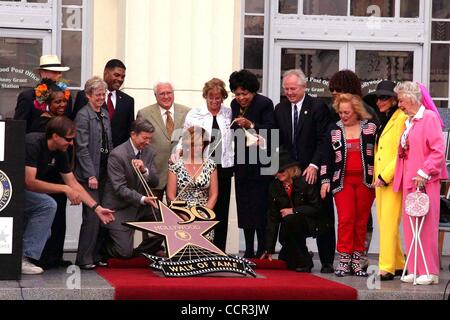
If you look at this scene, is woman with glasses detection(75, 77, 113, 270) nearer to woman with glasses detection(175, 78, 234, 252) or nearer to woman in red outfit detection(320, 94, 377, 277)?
woman with glasses detection(175, 78, 234, 252)

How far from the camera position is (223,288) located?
10570 mm

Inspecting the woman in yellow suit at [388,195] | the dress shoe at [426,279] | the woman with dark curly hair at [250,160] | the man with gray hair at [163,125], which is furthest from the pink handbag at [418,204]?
the man with gray hair at [163,125]

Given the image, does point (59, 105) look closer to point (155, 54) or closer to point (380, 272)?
point (155, 54)

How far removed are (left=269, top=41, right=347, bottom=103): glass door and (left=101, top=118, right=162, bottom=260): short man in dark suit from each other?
3.24 metres

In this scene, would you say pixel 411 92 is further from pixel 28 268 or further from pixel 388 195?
pixel 28 268

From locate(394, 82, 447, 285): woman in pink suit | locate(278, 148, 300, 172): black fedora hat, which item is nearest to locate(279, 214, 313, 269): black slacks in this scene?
locate(278, 148, 300, 172): black fedora hat

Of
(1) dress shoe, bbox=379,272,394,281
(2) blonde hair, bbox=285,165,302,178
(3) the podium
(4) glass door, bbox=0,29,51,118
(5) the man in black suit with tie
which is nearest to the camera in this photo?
(3) the podium

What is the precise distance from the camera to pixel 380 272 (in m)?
11.7

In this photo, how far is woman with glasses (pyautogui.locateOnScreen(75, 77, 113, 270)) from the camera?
11883 millimetres

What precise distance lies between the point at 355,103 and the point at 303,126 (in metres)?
0.69

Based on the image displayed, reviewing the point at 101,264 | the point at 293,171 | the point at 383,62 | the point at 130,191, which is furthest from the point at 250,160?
the point at 383,62

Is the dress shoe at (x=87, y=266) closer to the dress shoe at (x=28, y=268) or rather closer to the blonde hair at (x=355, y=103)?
the dress shoe at (x=28, y=268)

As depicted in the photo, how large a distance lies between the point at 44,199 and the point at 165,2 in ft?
10.7
